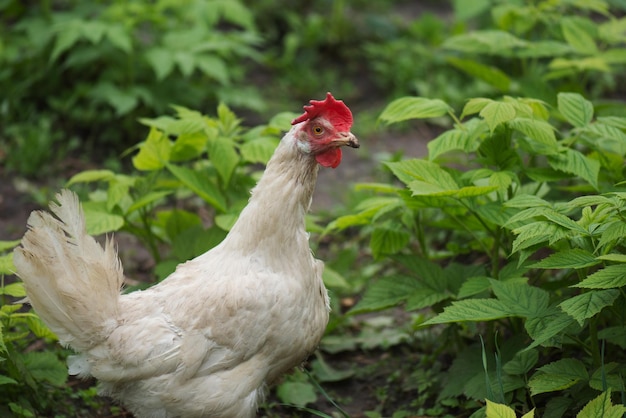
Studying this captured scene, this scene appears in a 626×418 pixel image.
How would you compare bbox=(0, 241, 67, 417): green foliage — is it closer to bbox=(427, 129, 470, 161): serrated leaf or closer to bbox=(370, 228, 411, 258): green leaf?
bbox=(370, 228, 411, 258): green leaf

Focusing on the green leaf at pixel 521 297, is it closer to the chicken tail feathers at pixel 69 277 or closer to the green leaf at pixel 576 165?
the green leaf at pixel 576 165

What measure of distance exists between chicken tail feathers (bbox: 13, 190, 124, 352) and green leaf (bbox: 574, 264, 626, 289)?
1.88 m

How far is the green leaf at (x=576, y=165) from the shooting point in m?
3.58

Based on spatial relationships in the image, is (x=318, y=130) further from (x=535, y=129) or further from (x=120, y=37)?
(x=120, y=37)

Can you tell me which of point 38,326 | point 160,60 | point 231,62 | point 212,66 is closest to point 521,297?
point 38,326

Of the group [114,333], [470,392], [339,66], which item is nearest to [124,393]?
[114,333]

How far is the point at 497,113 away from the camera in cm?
357

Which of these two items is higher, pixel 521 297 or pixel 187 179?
pixel 187 179

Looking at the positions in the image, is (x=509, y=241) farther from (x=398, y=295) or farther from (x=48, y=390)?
(x=48, y=390)

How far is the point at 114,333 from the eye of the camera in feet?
10.5

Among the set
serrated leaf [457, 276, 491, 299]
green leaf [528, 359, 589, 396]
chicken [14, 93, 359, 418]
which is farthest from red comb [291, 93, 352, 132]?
→ green leaf [528, 359, 589, 396]

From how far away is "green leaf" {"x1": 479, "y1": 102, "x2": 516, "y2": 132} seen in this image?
3.54 m

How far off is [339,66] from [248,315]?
5.30 m

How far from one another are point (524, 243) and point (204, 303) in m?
1.35
